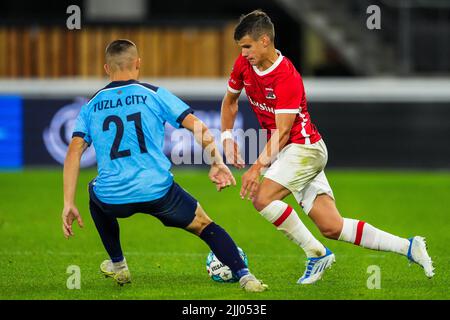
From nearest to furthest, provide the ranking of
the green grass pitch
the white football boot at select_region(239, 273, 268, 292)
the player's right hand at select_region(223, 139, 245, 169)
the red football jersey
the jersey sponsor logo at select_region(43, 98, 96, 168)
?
the white football boot at select_region(239, 273, 268, 292) < the green grass pitch < the red football jersey < the player's right hand at select_region(223, 139, 245, 169) < the jersey sponsor logo at select_region(43, 98, 96, 168)

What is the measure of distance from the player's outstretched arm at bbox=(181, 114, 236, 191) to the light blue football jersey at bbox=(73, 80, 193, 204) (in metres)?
0.08

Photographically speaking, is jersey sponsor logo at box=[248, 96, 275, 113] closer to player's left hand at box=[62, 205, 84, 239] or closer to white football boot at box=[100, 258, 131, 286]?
white football boot at box=[100, 258, 131, 286]

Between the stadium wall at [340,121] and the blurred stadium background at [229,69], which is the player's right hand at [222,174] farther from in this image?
the stadium wall at [340,121]

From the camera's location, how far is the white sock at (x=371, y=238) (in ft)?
26.8

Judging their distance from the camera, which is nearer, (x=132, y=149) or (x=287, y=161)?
(x=132, y=149)

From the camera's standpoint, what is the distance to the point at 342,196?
14.3m

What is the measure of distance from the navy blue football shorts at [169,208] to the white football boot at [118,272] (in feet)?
1.89

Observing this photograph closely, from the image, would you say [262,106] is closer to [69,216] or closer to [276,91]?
[276,91]

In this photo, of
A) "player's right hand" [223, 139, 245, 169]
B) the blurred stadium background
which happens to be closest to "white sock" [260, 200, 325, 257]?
"player's right hand" [223, 139, 245, 169]

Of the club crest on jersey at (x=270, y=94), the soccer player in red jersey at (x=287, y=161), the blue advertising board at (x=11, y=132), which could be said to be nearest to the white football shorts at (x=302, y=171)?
the soccer player in red jersey at (x=287, y=161)

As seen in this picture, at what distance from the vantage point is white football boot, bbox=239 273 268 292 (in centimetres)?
767

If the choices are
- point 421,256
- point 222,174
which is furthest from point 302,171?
point 421,256

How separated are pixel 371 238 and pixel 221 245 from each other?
1218 mm

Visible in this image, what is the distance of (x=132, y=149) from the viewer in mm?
7516
